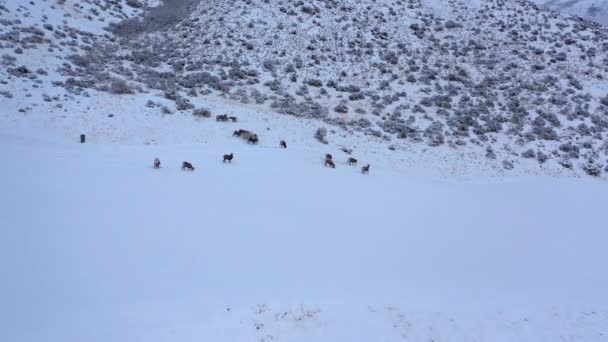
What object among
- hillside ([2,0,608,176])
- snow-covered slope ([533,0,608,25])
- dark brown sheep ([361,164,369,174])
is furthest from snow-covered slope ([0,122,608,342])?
snow-covered slope ([533,0,608,25])

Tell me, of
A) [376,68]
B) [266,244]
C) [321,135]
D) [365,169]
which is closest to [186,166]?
[266,244]

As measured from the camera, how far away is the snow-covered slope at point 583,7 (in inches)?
3516

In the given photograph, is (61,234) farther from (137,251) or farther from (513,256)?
(513,256)

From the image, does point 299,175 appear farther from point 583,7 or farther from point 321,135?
point 583,7

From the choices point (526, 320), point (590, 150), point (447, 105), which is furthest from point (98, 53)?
point (590, 150)

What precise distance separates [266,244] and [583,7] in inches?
4158

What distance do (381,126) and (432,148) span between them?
3.15 m

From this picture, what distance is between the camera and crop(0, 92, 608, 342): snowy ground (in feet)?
34.4

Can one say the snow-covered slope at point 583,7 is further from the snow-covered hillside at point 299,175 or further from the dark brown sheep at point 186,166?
the dark brown sheep at point 186,166

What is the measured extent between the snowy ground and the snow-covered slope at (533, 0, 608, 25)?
84.7m

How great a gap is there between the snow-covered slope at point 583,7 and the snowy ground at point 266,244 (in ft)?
278

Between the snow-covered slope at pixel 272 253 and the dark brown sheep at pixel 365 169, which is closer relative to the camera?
the snow-covered slope at pixel 272 253

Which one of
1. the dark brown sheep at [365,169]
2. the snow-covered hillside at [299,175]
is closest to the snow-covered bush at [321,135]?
the snow-covered hillside at [299,175]

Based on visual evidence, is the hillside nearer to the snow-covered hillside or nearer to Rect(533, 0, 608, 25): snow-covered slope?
the snow-covered hillside
